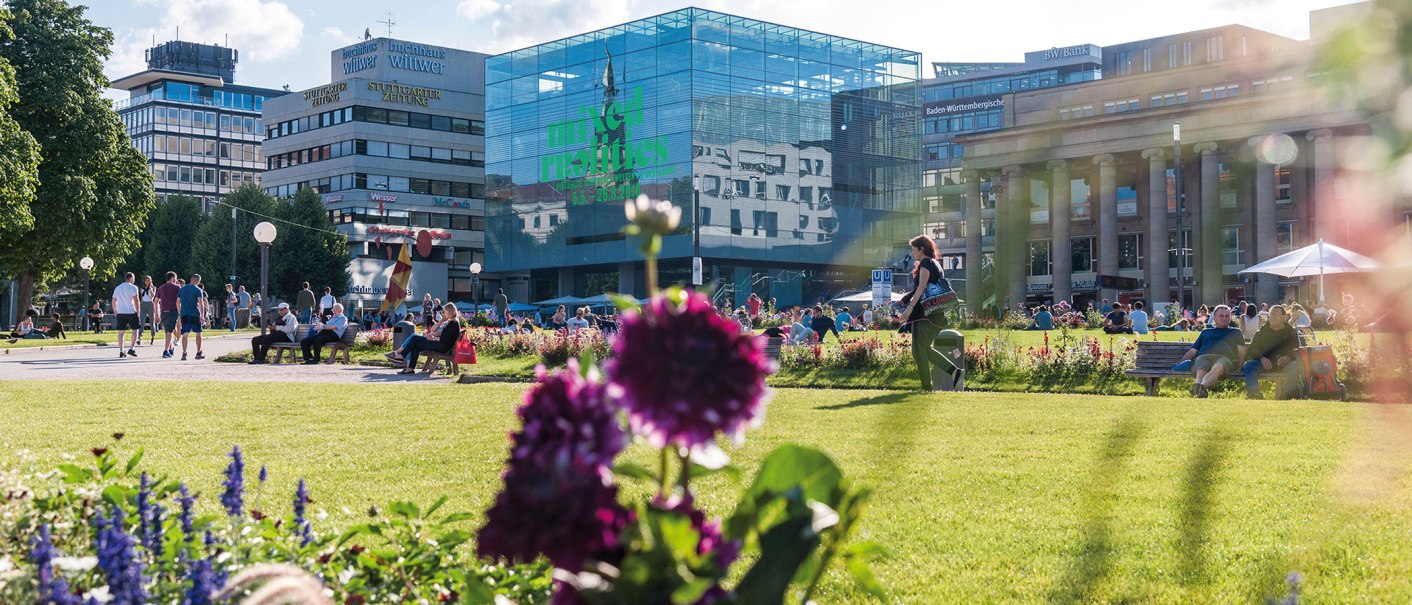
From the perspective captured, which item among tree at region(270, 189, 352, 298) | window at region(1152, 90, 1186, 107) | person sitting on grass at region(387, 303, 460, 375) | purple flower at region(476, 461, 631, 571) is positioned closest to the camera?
purple flower at region(476, 461, 631, 571)

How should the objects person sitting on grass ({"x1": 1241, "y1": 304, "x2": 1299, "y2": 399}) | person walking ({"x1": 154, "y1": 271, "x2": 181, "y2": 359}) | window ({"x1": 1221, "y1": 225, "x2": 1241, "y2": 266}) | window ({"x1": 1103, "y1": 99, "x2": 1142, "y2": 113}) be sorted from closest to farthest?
1. person sitting on grass ({"x1": 1241, "y1": 304, "x2": 1299, "y2": 399})
2. person walking ({"x1": 154, "y1": 271, "x2": 181, "y2": 359})
3. window ({"x1": 1221, "y1": 225, "x2": 1241, "y2": 266})
4. window ({"x1": 1103, "y1": 99, "x2": 1142, "y2": 113})

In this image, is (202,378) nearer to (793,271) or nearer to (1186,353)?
(1186,353)

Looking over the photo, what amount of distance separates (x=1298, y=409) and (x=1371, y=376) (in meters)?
4.95

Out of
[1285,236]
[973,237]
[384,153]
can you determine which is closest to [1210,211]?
[1285,236]

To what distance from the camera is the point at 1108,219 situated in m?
69.8

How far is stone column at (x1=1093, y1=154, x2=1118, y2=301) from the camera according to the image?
225ft

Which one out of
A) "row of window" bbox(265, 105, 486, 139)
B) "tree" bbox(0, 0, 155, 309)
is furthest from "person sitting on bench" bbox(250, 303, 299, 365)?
"row of window" bbox(265, 105, 486, 139)

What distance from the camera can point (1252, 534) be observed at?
18.2 feet

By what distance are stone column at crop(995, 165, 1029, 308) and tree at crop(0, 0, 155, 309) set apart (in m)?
48.6

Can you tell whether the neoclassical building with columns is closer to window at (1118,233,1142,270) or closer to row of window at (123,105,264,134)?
window at (1118,233,1142,270)

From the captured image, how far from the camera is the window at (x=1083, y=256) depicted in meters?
74.3

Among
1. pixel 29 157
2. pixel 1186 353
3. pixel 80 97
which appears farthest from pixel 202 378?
pixel 80 97

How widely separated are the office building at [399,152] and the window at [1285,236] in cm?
5407

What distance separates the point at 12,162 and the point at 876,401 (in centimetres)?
2742
